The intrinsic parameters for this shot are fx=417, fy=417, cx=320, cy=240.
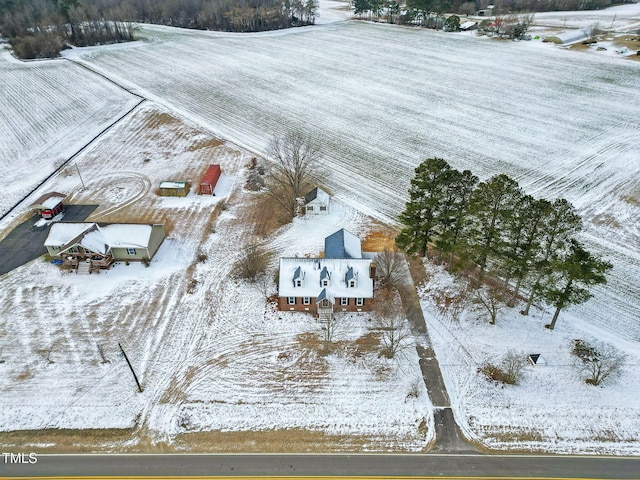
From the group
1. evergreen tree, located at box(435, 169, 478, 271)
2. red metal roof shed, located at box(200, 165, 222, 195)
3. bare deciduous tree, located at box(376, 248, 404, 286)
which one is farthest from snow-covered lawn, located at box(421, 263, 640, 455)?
red metal roof shed, located at box(200, 165, 222, 195)

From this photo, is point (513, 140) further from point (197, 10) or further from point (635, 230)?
point (197, 10)

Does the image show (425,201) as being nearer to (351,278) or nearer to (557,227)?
(351,278)

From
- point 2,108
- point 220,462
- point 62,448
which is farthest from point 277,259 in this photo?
point 2,108

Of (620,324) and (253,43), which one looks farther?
(253,43)

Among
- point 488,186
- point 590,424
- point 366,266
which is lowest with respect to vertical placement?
point 590,424

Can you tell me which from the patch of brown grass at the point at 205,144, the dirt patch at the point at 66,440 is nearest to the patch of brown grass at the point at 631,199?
the patch of brown grass at the point at 205,144

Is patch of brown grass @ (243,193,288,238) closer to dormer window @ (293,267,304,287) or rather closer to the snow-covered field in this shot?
the snow-covered field

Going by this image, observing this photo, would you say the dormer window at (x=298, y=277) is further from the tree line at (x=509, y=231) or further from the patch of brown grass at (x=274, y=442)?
the patch of brown grass at (x=274, y=442)

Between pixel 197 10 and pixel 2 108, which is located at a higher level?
pixel 197 10
